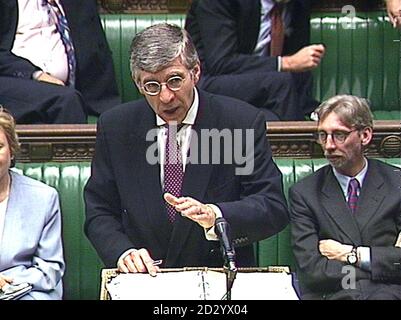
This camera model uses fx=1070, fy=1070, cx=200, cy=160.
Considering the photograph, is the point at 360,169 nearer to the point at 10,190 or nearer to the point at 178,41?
the point at 178,41

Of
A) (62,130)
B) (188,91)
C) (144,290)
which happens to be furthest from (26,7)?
(144,290)

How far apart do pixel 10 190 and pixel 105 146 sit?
291mm

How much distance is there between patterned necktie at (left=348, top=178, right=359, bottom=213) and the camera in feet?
8.70

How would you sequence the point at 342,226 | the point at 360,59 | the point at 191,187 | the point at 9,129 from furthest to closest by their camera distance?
the point at 360,59, the point at 342,226, the point at 9,129, the point at 191,187

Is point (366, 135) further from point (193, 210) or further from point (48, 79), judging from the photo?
point (48, 79)

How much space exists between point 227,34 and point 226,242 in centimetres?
162

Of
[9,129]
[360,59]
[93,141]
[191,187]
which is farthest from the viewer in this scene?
[360,59]

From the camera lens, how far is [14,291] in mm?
2406

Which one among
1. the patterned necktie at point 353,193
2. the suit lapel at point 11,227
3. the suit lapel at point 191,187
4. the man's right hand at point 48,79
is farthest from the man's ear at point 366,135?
the man's right hand at point 48,79

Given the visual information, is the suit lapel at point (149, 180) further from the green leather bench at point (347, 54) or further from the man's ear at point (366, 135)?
the green leather bench at point (347, 54)

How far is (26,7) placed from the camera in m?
3.42

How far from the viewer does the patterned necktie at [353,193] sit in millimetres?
2652

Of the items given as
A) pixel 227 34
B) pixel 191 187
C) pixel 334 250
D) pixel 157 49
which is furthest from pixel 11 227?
pixel 227 34
